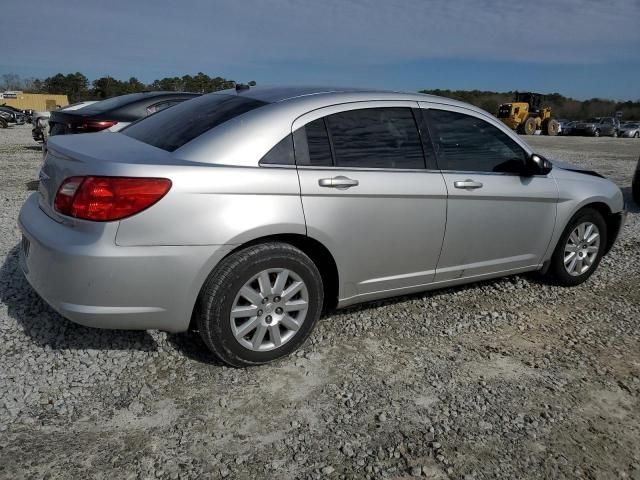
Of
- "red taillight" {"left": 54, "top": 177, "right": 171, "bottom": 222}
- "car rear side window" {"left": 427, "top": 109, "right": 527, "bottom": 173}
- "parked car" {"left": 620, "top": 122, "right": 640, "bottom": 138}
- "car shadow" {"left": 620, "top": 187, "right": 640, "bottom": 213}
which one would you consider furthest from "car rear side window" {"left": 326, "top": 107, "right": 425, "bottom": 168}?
"parked car" {"left": 620, "top": 122, "right": 640, "bottom": 138}

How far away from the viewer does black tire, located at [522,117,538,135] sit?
34031 mm

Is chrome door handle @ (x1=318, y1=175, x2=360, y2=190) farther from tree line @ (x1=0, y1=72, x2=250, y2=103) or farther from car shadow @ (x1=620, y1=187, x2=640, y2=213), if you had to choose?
tree line @ (x1=0, y1=72, x2=250, y2=103)

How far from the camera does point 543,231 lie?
424 centimetres

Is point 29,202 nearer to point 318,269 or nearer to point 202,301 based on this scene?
point 202,301

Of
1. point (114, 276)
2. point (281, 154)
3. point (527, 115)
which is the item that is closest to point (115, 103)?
point (281, 154)

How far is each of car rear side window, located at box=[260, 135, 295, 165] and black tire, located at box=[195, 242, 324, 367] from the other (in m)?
0.46

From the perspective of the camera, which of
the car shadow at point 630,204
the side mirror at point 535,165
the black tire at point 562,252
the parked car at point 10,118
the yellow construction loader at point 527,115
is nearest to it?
the side mirror at point 535,165

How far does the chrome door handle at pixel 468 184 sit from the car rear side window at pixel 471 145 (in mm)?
112

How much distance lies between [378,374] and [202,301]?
1111mm

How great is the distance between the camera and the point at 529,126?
34.2 m

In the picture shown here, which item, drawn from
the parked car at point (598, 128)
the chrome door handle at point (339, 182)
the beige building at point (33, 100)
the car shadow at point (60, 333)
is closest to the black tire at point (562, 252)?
the chrome door handle at point (339, 182)

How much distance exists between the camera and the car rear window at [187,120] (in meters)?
3.14

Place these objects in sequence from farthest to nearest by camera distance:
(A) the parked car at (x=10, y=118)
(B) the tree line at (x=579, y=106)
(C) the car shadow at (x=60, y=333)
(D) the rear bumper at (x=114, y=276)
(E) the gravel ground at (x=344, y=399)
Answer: (B) the tree line at (x=579, y=106)
(A) the parked car at (x=10, y=118)
(C) the car shadow at (x=60, y=333)
(D) the rear bumper at (x=114, y=276)
(E) the gravel ground at (x=344, y=399)

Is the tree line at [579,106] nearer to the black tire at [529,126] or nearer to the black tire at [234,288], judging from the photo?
the black tire at [529,126]
